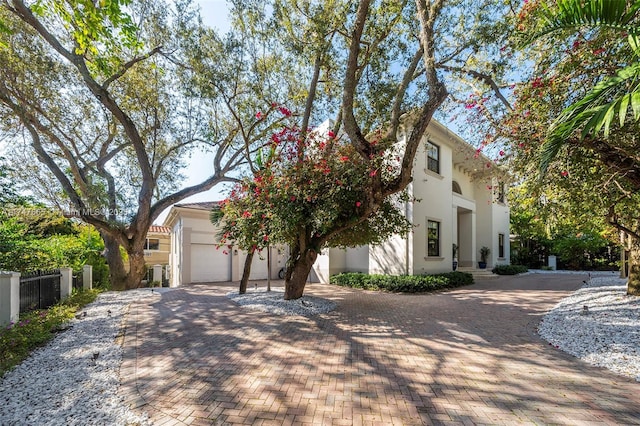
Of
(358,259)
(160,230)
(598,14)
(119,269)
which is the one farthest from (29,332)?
(160,230)

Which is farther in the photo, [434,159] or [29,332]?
[434,159]

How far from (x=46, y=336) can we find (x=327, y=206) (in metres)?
5.94

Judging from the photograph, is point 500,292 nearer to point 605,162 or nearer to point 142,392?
point 605,162

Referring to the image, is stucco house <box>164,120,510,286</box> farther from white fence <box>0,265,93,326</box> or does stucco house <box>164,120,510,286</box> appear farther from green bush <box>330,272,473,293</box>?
white fence <box>0,265,93,326</box>

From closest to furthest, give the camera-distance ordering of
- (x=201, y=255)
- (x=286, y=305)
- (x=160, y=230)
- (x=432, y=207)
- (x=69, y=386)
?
(x=69, y=386), (x=286, y=305), (x=432, y=207), (x=201, y=255), (x=160, y=230)

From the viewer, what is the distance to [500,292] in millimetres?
11391

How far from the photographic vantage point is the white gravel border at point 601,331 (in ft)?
14.5

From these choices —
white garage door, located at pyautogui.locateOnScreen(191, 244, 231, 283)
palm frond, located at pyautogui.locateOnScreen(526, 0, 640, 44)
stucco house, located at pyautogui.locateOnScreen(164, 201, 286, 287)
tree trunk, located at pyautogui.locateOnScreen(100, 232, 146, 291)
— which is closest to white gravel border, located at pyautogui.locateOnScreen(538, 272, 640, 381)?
palm frond, located at pyautogui.locateOnScreen(526, 0, 640, 44)

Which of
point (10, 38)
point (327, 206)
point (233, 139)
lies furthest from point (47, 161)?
point (327, 206)

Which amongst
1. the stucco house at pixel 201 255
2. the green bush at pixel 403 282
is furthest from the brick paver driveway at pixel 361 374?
the stucco house at pixel 201 255

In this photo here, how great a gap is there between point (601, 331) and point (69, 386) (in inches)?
335

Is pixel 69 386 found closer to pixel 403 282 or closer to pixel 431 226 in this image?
pixel 403 282

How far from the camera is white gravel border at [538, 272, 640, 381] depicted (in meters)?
4.42

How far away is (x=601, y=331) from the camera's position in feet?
18.4
